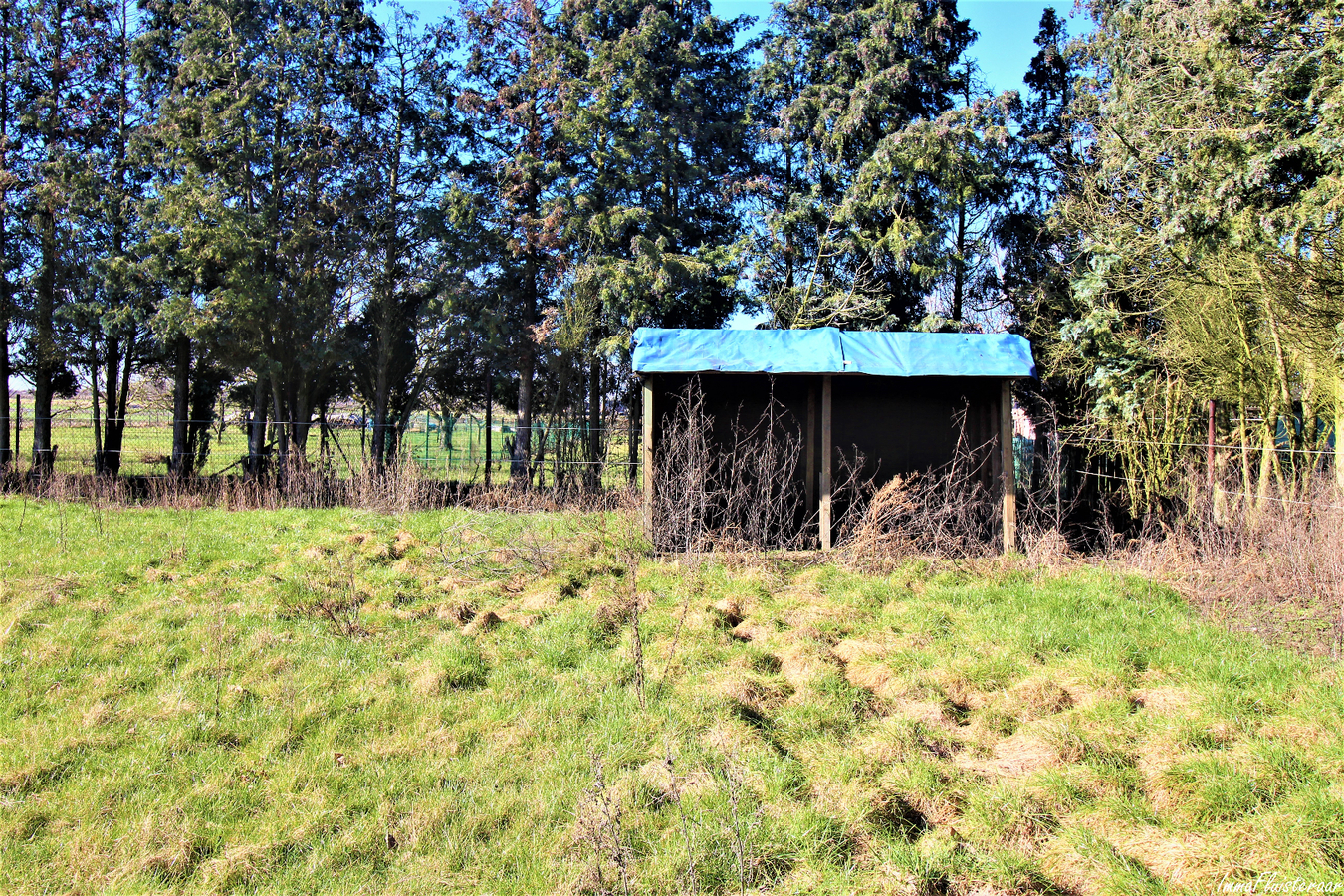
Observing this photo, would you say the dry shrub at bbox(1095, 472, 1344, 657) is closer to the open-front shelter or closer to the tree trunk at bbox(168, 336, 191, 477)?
the open-front shelter

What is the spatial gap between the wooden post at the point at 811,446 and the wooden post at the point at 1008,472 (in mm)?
2083

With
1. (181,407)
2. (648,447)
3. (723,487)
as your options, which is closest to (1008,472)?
(723,487)

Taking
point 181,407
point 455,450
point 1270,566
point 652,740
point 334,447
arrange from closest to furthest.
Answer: point 652,740
point 1270,566
point 455,450
point 181,407
point 334,447

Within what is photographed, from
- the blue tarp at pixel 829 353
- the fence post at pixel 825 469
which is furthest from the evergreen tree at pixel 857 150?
the fence post at pixel 825 469

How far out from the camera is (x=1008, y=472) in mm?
8531

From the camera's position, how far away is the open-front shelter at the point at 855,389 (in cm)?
827

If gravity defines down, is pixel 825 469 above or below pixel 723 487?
above

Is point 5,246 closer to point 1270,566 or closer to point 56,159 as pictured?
point 56,159

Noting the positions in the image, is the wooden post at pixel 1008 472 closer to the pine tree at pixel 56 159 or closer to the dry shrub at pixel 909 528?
the dry shrub at pixel 909 528

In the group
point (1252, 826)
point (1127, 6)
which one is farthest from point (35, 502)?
point (1127, 6)

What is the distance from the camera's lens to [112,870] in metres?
3.03

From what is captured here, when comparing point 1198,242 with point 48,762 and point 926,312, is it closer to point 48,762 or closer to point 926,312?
point 926,312

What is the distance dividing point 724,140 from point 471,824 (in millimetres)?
15076

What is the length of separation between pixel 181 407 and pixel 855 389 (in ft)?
43.7
